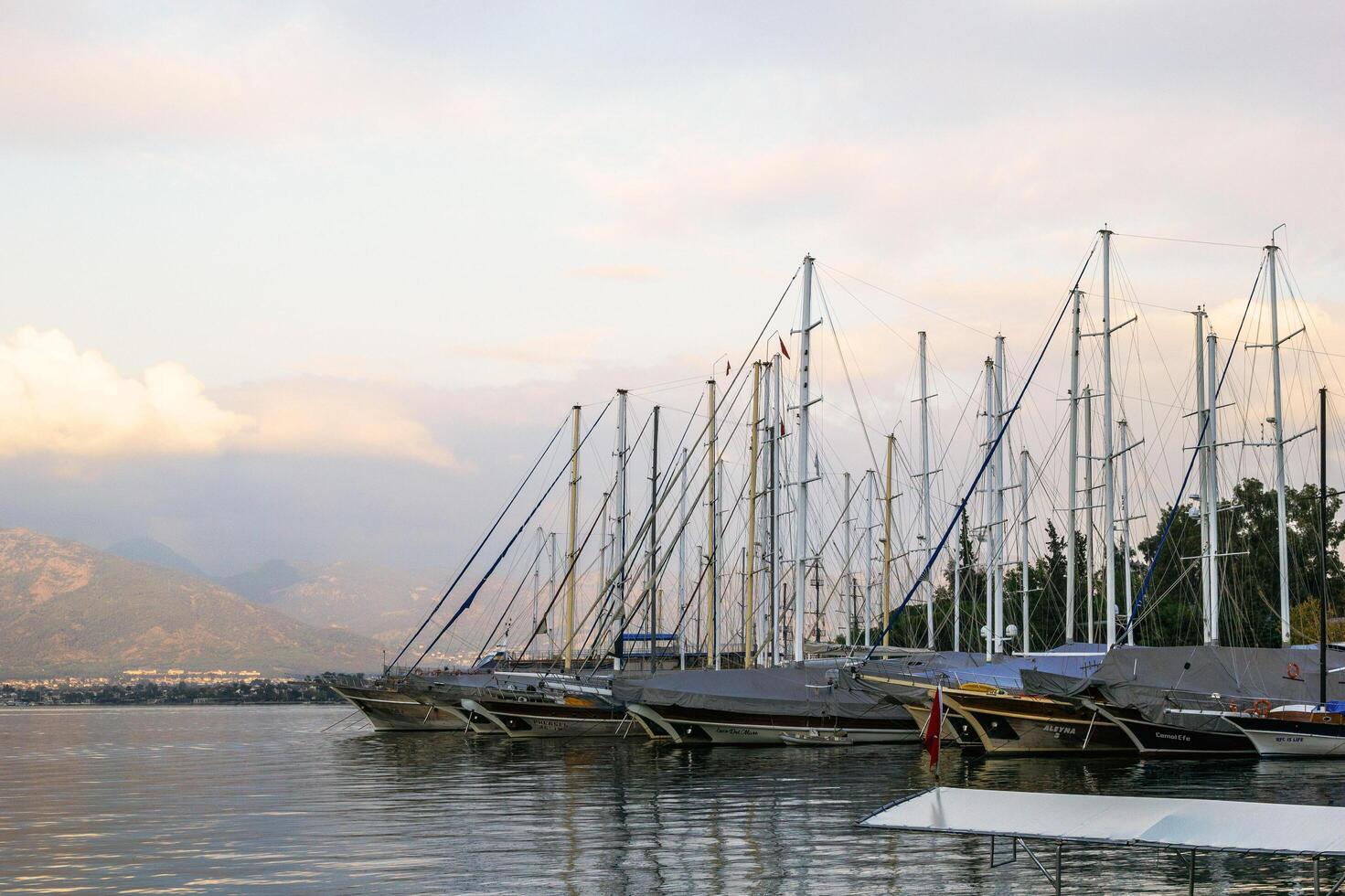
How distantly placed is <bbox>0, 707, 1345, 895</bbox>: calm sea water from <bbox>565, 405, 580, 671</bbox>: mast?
498 inches

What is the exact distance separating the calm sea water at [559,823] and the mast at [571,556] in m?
12.7

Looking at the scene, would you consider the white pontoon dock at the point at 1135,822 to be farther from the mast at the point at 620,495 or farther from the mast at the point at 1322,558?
the mast at the point at 620,495

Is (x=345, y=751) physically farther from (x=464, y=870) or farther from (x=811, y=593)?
(x=811, y=593)

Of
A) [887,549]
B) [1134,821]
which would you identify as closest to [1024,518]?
[887,549]

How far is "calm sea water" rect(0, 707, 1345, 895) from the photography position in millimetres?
25094

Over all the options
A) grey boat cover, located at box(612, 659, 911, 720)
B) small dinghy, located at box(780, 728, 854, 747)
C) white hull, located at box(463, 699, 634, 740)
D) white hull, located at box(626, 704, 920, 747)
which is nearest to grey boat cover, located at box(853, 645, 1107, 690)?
grey boat cover, located at box(612, 659, 911, 720)

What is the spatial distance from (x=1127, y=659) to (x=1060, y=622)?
211 feet

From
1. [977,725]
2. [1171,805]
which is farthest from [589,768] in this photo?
[1171,805]

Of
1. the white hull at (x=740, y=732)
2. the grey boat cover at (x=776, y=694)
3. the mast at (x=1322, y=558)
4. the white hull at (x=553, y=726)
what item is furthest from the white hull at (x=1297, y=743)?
the white hull at (x=553, y=726)

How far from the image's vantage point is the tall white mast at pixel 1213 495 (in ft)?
197

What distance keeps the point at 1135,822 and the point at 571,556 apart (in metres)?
59.4

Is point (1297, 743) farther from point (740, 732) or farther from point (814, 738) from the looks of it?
point (740, 732)

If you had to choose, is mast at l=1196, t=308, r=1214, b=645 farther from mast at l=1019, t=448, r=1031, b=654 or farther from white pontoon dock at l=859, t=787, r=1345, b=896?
white pontoon dock at l=859, t=787, r=1345, b=896

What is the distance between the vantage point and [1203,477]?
64.4 metres
